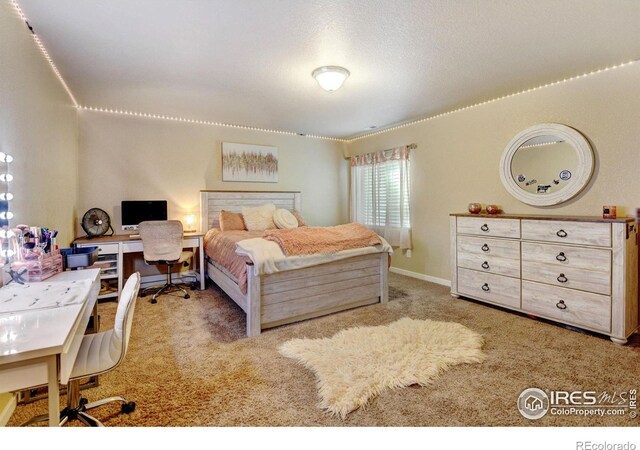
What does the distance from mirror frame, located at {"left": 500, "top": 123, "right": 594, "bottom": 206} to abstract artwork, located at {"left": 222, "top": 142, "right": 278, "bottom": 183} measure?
10.9 feet

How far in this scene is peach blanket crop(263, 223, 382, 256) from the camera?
3.01 metres

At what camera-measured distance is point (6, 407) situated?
5.49ft

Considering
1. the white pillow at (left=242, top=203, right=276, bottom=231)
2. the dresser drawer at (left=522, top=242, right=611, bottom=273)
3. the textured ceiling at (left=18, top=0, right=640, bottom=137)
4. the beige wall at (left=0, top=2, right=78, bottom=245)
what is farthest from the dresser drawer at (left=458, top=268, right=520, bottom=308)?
the beige wall at (left=0, top=2, right=78, bottom=245)

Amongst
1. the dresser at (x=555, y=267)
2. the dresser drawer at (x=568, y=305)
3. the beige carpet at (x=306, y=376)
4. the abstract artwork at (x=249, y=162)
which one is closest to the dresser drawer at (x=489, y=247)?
the dresser at (x=555, y=267)

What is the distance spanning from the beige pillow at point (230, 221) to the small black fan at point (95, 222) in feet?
4.52

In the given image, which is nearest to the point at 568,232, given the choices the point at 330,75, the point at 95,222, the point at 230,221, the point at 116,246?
the point at 330,75

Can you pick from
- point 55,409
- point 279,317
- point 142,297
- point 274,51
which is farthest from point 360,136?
point 55,409

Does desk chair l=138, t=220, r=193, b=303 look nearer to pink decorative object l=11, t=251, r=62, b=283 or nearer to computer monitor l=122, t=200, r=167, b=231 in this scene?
computer monitor l=122, t=200, r=167, b=231

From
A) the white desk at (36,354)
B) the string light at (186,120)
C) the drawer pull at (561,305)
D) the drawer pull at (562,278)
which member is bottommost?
the drawer pull at (561,305)

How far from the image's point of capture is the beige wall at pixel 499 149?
282 centimetres

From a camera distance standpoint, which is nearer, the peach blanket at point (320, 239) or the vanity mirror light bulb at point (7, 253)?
the vanity mirror light bulb at point (7, 253)

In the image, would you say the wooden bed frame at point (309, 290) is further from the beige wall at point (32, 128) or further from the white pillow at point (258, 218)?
the beige wall at point (32, 128)

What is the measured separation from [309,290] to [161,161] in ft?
9.64
